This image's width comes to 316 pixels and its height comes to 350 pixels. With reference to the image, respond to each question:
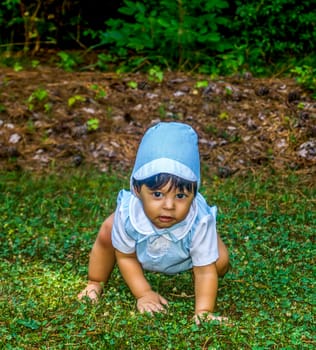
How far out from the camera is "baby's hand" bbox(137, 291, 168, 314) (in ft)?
13.9

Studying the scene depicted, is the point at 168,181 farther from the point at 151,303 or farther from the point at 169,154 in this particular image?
the point at 151,303

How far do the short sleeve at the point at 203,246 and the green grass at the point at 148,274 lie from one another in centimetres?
28

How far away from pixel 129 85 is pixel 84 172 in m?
1.55

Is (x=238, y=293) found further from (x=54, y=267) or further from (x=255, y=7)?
(x=255, y=7)

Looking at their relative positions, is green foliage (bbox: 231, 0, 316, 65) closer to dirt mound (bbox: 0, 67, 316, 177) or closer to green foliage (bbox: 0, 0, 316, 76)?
green foliage (bbox: 0, 0, 316, 76)

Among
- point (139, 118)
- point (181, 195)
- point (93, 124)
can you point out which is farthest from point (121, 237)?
point (139, 118)

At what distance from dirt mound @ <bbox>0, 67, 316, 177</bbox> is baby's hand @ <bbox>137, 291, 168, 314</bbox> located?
2724mm

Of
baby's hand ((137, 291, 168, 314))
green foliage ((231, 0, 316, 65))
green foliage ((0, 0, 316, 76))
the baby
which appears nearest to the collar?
the baby

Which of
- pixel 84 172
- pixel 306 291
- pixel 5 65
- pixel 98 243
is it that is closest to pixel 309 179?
pixel 84 172

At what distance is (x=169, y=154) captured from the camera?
4016mm

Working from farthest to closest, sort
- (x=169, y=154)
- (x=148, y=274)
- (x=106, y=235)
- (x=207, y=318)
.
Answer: (x=148, y=274) < (x=106, y=235) < (x=207, y=318) < (x=169, y=154)

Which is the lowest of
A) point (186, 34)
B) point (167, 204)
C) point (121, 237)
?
point (186, 34)

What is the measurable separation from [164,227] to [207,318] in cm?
46

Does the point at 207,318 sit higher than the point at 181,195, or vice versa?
the point at 181,195
